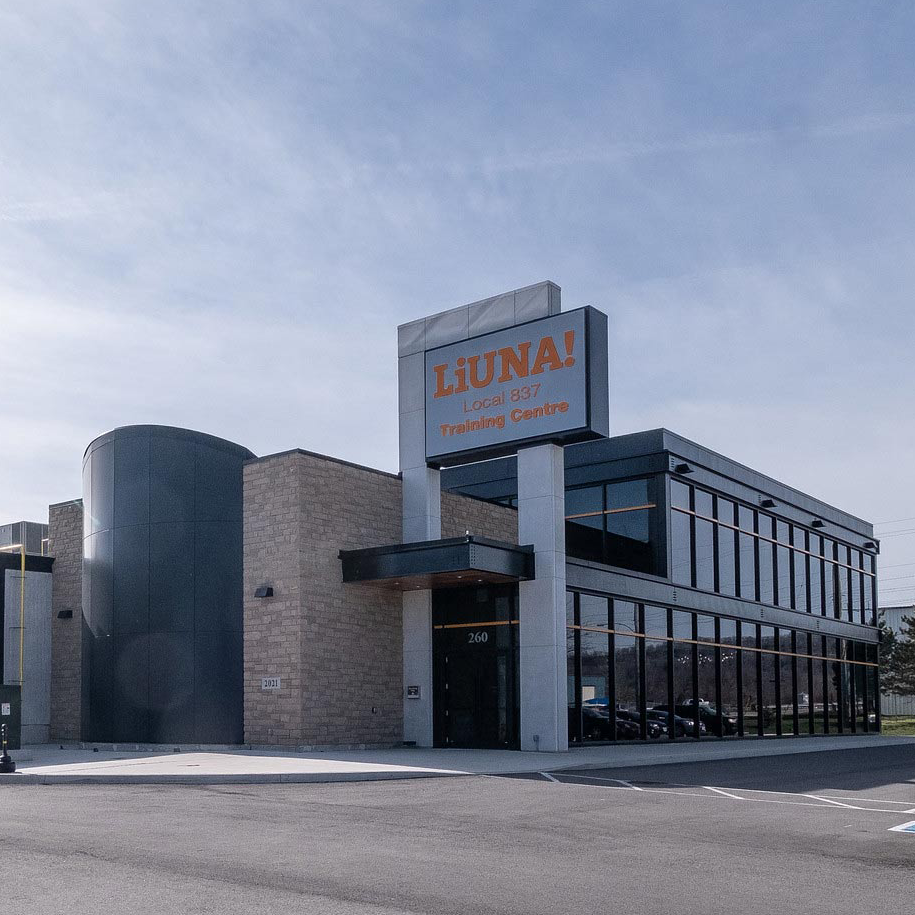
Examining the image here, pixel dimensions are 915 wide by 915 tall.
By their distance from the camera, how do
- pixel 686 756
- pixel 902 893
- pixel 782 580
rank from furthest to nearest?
pixel 782 580, pixel 686 756, pixel 902 893

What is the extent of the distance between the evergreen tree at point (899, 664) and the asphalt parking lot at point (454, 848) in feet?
164

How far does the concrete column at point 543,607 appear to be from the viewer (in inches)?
998

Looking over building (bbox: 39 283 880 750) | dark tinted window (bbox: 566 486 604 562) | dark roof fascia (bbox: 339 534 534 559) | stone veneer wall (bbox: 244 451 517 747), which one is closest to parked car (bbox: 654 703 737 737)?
building (bbox: 39 283 880 750)

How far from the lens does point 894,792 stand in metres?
17.0

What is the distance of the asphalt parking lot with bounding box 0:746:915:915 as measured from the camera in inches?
313

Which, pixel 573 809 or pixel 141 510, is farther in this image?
pixel 141 510

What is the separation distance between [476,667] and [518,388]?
21.8 feet

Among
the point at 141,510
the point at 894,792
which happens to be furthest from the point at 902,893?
the point at 141,510

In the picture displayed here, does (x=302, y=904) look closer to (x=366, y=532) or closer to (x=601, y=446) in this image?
(x=366, y=532)

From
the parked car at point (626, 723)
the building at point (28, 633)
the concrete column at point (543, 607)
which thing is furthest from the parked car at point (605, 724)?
the building at point (28, 633)

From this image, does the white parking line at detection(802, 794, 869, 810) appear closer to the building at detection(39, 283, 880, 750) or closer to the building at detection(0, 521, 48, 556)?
the building at detection(39, 283, 880, 750)

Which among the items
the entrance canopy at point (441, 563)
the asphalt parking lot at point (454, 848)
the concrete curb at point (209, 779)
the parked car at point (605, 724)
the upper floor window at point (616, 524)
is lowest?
the parked car at point (605, 724)

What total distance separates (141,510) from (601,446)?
46.8 ft

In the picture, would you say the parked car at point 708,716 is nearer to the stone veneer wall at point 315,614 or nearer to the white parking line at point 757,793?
the stone veneer wall at point 315,614
